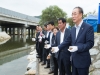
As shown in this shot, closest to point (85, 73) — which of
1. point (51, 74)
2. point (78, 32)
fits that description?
point (78, 32)

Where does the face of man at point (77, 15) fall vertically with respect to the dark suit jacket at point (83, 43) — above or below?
above

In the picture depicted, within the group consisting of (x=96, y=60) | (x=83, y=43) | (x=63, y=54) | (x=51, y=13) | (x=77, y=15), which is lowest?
(x=96, y=60)

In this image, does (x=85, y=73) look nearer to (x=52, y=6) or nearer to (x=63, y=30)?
(x=63, y=30)

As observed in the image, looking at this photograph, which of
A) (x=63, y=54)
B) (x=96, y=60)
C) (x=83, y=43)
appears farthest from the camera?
(x=96, y=60)

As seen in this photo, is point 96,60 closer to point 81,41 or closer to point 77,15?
point 81,41

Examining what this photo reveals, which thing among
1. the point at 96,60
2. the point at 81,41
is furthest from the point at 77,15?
the point at 96,60

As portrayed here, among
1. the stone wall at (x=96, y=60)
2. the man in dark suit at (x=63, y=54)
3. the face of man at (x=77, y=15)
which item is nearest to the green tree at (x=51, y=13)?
the stone wall at (x=96, y=60)

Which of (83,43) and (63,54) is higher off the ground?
(83,43)

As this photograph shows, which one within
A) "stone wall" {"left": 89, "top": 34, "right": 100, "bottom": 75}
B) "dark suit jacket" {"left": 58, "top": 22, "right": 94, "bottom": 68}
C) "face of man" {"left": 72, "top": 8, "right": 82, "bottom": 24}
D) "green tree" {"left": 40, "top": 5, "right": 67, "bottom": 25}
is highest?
"green tree" {"left": 40, "top": 5, "right": 67, "bottom": 25}

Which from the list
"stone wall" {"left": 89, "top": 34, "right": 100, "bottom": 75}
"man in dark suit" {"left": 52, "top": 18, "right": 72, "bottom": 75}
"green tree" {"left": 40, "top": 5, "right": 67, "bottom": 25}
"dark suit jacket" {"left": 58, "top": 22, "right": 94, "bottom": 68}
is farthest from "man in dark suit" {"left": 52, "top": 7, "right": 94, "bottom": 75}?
"green tree" {"left": 40, "top": 5, "right": 67, "bottom": 25}

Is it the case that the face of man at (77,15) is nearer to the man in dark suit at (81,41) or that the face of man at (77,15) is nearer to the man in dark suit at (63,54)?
the man in dark suit at (81,41)

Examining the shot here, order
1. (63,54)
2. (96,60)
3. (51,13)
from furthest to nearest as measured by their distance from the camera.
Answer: (51,13) < (96,60) < (63,54)

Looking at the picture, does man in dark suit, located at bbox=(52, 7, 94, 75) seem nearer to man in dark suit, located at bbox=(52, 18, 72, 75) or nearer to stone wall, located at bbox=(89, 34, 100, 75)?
man in dark suit, located at bbox=(52, 18, 72, 75)

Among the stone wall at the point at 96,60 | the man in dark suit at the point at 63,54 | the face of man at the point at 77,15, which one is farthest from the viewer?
the stone wall at the point at 96,60
